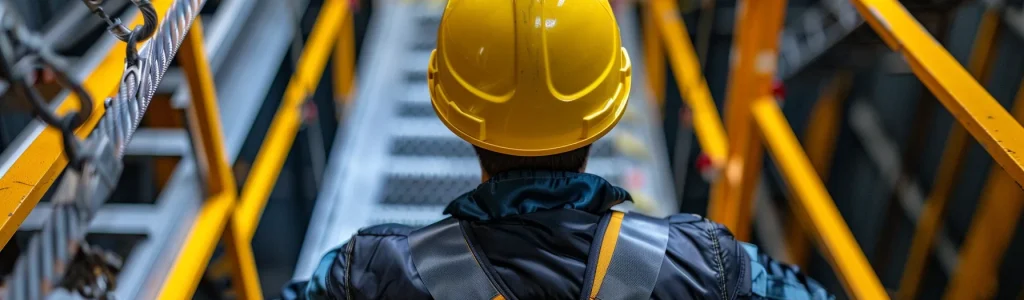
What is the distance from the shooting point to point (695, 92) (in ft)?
11.6

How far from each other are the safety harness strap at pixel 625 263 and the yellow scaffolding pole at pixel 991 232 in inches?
62.6

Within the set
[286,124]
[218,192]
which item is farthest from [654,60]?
[218,192]

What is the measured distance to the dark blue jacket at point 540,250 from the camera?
5.00ft

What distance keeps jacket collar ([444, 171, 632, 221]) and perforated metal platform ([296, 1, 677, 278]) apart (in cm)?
179

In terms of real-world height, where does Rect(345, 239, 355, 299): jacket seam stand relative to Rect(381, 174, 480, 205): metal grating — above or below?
above

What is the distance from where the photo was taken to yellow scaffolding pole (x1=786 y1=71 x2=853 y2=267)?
4699 millimetres

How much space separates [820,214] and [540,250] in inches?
41.7

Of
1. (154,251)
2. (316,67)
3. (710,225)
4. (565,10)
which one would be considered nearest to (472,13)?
(565,10)

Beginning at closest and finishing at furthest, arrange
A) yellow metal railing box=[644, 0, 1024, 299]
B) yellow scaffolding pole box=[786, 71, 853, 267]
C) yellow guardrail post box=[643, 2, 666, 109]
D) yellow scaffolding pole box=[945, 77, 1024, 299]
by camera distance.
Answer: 1. yellow metal railing box=[644, 0, 1024, 299]
2. yellow scaffolding pole box=[945, 77, 1024, 299]
3. yellow guardrail post box=[643, 2, 666, 109]
4. yellow scaffolding pole box=[786, 71, 853, 267]

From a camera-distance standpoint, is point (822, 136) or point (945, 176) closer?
point (945, 176)

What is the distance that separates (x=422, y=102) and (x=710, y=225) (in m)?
2.68

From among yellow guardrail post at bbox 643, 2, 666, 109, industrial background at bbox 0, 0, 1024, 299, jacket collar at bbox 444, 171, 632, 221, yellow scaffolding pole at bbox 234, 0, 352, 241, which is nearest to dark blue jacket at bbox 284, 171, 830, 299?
jacket collar at bbox 444, 171, 632, 221

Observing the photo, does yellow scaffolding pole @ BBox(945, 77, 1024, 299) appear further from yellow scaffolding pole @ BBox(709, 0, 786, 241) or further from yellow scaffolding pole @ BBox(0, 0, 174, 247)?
yellow scaffolding pole @ BBox(0, 0, 174, 247)

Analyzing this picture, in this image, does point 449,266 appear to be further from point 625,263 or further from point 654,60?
point 654,60
